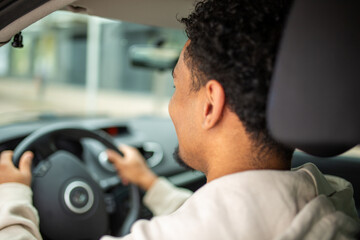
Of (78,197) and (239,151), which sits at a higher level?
(239,151)

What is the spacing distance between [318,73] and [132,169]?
1611 mm

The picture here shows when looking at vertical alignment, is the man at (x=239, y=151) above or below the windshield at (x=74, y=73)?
above

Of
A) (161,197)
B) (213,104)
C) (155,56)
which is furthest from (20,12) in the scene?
(155,56)

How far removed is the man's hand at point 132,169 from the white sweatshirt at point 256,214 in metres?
1.32

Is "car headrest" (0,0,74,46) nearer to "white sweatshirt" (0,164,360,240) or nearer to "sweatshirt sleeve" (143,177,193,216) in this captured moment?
"white sweatshirt" (0,164,360,240)

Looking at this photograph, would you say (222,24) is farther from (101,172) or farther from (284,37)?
(101,172)

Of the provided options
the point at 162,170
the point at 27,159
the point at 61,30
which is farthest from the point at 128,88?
the point at 27,159

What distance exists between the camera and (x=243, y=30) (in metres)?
1.11

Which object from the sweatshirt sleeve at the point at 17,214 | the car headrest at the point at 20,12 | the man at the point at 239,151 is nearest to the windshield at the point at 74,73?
the sweatshirt sleeve at the point at 17,214

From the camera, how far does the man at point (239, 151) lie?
104cm

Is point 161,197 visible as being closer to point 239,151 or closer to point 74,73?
point 239,151

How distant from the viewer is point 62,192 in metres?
2.04

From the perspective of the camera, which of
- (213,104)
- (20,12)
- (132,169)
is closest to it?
(213,104)

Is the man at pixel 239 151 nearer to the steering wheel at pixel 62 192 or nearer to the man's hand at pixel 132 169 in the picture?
the steering wheel at pixel 62 192
